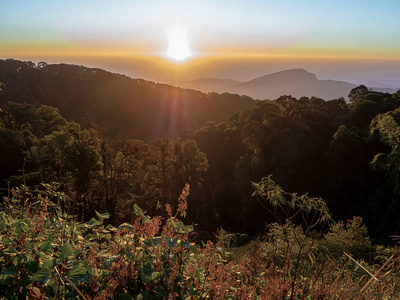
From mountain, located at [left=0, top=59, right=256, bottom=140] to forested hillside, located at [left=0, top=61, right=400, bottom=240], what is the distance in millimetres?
55359

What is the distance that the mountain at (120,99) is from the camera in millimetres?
102562

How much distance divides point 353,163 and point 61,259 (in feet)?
112

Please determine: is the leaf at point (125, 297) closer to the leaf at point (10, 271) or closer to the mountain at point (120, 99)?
the leaf at point (10, 271)

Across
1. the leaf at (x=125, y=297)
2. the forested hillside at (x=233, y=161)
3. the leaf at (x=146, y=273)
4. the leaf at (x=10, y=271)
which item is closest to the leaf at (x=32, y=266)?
the leaf at (x=10, y=271)

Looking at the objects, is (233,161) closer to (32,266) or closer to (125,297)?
(125,297)

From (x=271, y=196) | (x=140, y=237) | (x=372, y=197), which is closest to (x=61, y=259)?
(x=140, y=237)

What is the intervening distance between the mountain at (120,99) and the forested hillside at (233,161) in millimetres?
55359

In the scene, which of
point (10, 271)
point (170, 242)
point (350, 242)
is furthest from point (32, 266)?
point (350, 242)

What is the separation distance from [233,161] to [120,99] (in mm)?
79429

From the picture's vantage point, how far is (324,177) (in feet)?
111

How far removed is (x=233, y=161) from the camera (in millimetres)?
42031

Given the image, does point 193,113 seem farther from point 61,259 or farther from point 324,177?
point 61,259

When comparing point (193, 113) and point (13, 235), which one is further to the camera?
point (193, 113)

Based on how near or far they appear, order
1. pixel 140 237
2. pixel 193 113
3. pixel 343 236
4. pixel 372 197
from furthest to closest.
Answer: pixel 193 113 → pixel 372 197 → pixel 343 236 → pixel 140 237
